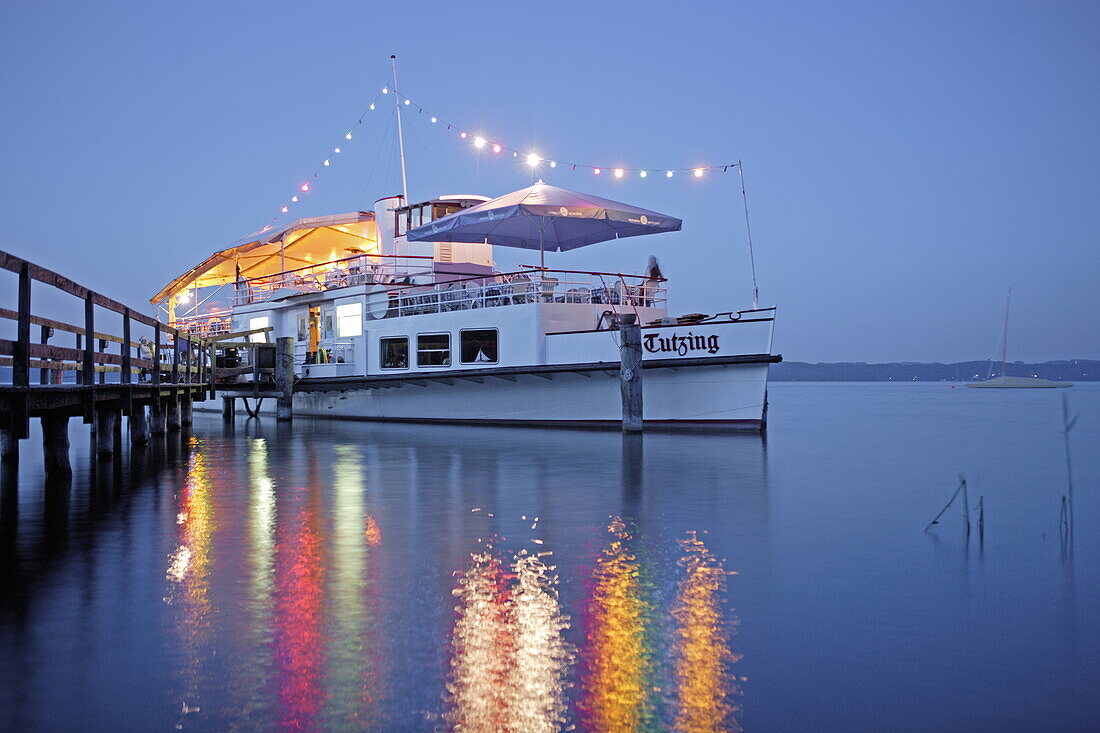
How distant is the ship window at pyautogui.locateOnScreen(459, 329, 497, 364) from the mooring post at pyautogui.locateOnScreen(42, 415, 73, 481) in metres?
10.2

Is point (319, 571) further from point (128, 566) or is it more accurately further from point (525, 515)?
point (525, 515)

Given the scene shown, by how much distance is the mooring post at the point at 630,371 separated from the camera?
17062 mm

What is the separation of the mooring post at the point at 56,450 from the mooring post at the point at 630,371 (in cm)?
→ 941

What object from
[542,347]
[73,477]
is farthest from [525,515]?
[542,347]

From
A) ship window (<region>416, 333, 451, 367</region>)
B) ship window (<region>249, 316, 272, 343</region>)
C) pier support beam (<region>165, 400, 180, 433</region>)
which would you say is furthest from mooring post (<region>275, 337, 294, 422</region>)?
ship window (<region>249, 316, 272, 343</region>)

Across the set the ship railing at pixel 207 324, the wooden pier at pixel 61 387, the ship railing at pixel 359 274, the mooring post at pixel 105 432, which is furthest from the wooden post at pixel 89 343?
the ship railing at pixel 207 324

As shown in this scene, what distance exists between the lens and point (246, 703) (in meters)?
3.54

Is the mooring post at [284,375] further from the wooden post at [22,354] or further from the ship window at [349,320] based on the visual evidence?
the wooden post at [22,354]

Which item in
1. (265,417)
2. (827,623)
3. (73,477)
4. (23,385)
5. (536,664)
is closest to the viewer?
(536,664)

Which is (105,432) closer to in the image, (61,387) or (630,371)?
(61,387)

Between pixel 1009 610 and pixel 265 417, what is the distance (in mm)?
25708

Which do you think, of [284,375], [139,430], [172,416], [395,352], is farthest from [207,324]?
[139,430]

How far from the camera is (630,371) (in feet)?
56.6

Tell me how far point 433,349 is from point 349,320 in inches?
139
